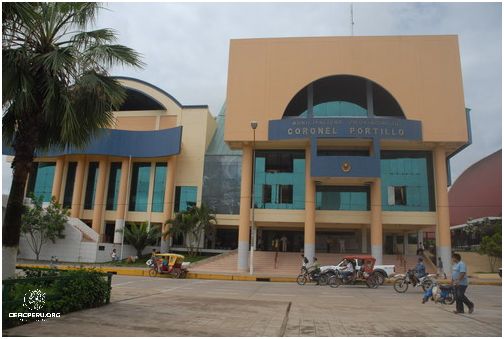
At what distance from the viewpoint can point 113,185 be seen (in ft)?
140

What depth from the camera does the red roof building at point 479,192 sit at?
54381mm

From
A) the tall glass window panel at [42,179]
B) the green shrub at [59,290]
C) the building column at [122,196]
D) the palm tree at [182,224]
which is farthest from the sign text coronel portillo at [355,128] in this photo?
the tall glass window panel at [42,179]

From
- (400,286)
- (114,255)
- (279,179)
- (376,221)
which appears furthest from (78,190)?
(400,286)

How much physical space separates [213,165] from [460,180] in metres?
46.7

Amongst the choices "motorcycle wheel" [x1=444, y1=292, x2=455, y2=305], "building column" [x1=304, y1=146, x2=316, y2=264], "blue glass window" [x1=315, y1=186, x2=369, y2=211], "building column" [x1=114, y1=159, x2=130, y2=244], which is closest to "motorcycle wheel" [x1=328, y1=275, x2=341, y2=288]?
"motorcycle wheel" [x1=444, y1=292, x2=455, y2=305]

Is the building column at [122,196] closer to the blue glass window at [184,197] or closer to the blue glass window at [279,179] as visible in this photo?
the blue glass window at [184,197]

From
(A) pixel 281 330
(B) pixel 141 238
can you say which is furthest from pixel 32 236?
(A) pixel 281 330

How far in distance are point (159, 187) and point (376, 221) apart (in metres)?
21.0

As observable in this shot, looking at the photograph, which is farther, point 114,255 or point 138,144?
point 138,144

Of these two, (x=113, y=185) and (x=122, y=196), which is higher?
(x=113, y=185)

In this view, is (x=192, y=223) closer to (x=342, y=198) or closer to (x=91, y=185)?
(x=342, y=198)

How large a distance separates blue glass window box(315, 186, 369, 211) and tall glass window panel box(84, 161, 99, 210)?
2283cm

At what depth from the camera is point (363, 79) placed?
3488 centimetres

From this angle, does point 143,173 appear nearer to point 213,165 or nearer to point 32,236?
point 213,165
